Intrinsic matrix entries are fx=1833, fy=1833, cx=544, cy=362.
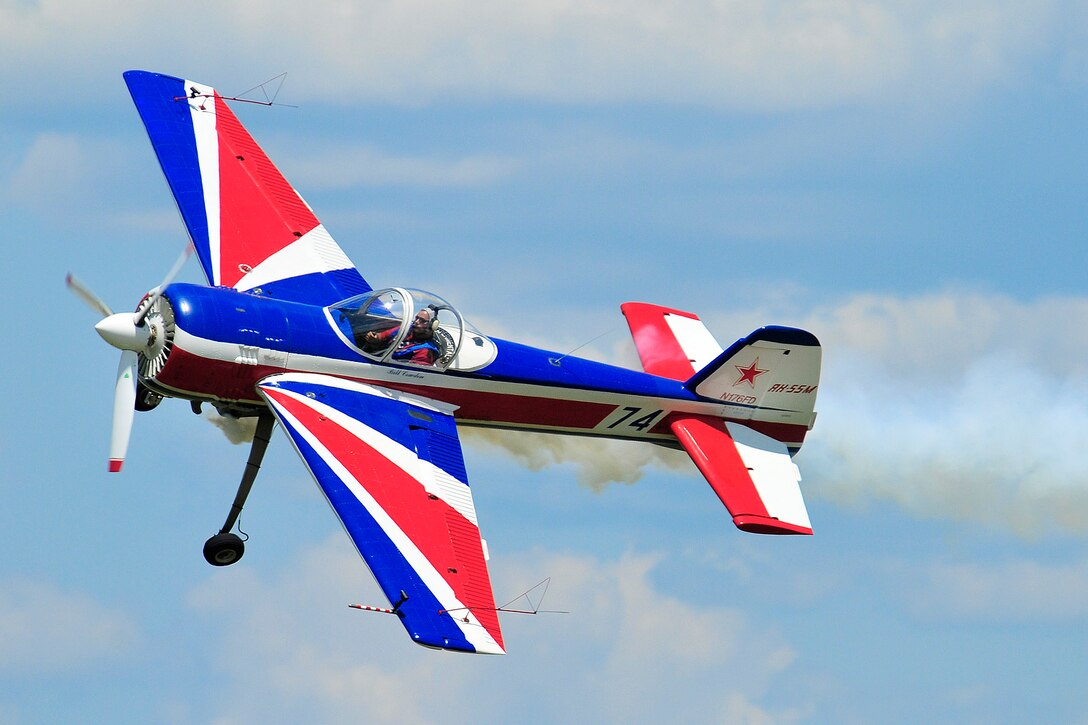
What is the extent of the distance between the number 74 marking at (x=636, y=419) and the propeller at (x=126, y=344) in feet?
22.2

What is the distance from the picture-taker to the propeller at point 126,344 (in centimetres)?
2264

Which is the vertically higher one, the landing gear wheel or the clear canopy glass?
the clear canopy glass

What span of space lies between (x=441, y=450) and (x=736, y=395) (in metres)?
5.08

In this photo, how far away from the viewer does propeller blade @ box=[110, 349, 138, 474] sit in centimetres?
2253

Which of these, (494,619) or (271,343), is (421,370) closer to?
(271,343)

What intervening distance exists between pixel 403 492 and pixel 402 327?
8.13ft

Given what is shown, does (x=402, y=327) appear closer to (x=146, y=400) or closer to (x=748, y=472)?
(x=146, y=400)

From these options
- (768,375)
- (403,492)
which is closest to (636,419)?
(768,375)

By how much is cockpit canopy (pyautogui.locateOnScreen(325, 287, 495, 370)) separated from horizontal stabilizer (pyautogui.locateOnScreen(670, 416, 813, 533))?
12.6ft

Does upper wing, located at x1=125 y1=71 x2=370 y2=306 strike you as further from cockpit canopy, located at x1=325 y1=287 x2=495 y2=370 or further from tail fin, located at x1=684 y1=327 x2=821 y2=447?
tail fin, located at x1=684 y1=327 x2=821 y2=447

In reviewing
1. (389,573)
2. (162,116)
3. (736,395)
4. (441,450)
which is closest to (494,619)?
(389,573)

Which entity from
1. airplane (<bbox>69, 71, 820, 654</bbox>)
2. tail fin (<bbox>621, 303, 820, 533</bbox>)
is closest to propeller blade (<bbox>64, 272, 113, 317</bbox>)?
airplane (<bbox>69, 71, 820, 654</bbox>)

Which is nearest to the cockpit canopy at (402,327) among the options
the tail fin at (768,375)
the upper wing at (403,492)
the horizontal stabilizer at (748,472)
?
the upper wing at (403,492)

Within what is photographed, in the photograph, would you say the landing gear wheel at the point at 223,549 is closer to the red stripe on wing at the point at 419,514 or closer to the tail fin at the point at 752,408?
the red stripe on wing at the point at 419,514
